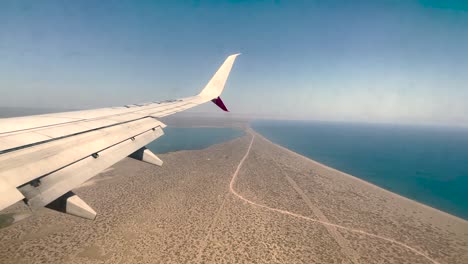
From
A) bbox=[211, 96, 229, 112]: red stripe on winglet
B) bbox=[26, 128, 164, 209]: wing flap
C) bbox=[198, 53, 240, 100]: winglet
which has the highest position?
bbox=[198, 53, 240, 100]: winglet

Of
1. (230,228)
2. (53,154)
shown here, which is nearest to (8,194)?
(53,154)

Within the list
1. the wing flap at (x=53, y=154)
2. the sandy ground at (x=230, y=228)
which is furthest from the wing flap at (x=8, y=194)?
the sandy ground at (x=230, y=228)

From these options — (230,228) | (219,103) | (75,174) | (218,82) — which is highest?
(218,82)

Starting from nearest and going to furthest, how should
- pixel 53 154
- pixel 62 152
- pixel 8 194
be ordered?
pixel 8 194
pixel 53 154
pixel 62 152

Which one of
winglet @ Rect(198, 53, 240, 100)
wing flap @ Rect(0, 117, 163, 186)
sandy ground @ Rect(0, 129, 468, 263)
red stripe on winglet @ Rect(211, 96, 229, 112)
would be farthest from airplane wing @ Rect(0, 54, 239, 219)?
sandy ground @ Rect(0, 129, 468, 263)

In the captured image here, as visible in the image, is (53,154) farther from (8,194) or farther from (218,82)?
(218,82)

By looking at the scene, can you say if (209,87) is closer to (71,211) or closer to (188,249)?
(71,211)

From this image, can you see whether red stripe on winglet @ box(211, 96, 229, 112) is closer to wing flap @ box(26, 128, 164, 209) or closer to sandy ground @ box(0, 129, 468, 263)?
wing flap @ box(26, 128, 164, 209)
